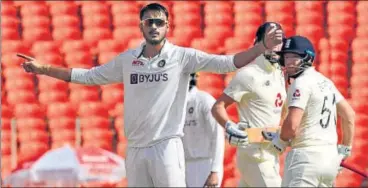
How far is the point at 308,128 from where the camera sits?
7.72 metres

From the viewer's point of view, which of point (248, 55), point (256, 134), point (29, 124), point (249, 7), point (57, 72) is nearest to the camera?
point (248, 55)

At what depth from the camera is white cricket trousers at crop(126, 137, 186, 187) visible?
25.9 ft

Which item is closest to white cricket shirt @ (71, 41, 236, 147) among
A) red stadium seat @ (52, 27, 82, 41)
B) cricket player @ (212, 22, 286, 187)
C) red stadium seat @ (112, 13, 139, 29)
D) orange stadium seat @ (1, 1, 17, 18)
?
cricket player @ (212, 22, 286, 187)

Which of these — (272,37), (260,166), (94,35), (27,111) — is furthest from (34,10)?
(272,37)

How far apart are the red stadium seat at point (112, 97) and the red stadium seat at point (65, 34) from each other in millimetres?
1106

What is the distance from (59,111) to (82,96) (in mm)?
398

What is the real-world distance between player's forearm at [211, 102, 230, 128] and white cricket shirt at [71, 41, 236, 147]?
3.77 feet

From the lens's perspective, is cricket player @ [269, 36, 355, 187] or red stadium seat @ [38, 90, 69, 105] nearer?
cricket player @ [269, 36, 355, 187]

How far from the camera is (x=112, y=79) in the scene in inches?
319

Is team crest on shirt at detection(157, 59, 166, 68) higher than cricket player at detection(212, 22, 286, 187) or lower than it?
higher

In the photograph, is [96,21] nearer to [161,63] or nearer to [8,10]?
[8,10]

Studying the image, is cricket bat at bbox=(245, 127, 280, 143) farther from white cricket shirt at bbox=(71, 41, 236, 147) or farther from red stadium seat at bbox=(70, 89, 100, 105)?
red stadium seat at bbox=(70, 89, 100, 105)

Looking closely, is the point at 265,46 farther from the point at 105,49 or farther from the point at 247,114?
the point at 105,49

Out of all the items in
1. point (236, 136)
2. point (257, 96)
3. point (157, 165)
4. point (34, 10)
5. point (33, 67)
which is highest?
point (34, 10)
